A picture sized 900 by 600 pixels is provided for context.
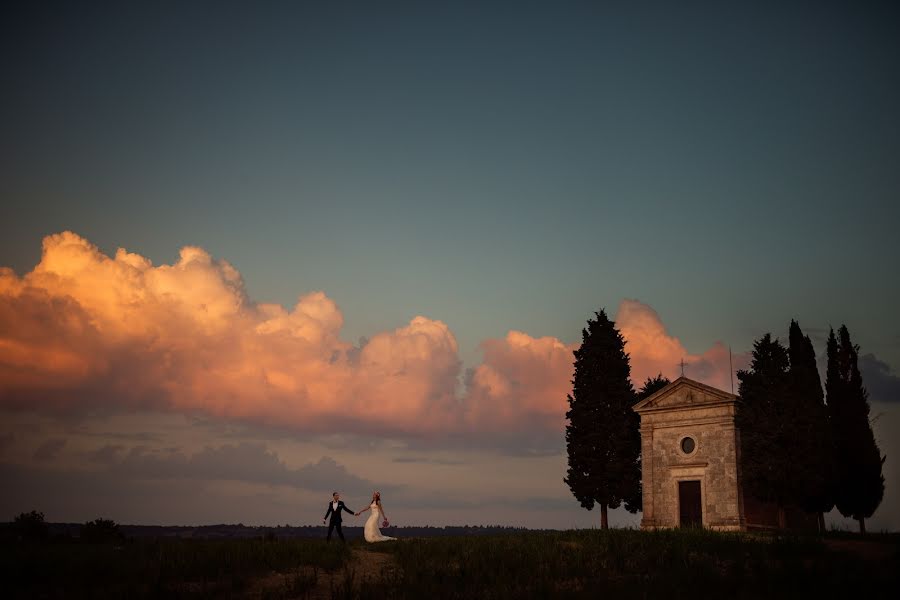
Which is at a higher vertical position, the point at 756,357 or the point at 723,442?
the point at 756,357

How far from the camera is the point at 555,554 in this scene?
85.6ft

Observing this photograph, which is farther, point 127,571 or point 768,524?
point 768,524

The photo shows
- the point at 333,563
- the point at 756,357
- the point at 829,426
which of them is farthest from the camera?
the point at 756,357

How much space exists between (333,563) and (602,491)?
2582 cm

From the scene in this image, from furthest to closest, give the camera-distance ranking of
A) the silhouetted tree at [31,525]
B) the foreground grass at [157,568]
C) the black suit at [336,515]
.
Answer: the silhouetted tree at [31,525]
the black suit at [336,515]
the foreground grass at [157,568]

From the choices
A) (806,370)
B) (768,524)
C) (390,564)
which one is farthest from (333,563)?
(806,370)

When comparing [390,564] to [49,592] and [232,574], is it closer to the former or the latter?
[232,574]

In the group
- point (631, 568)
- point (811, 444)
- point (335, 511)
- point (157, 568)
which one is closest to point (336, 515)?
point (335, 511)

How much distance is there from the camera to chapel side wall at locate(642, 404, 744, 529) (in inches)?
1599

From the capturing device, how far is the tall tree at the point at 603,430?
46.2m

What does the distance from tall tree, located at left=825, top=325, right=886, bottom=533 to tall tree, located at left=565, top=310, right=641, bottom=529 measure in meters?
11.5

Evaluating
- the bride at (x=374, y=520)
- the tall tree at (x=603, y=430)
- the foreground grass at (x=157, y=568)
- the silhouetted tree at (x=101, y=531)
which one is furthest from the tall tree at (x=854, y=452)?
the silhouetted tree at (x=101, y=531)

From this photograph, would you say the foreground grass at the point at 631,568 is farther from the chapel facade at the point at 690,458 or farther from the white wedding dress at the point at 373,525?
the chapel facade at the point at 690,458

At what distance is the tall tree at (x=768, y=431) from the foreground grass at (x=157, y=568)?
25.1 m
